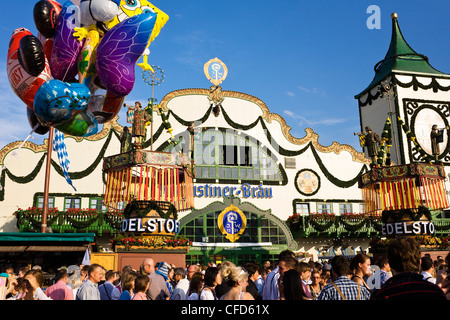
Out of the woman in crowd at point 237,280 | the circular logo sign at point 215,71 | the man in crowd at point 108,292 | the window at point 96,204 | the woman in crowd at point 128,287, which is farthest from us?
the circular logo sign at point 215,71

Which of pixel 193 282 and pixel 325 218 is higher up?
pixel 325 218

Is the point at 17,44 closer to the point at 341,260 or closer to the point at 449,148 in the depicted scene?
the point at 341,260

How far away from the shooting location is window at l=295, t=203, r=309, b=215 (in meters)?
29.5

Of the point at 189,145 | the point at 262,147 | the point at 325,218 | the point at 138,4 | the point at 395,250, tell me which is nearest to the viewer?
the point at 395,250

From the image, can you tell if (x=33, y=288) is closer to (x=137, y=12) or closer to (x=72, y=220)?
(x=137, y=12)

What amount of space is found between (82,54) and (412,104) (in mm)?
31282

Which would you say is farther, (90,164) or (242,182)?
(242,182)

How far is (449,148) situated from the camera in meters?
33.2

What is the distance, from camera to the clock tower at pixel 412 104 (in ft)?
106

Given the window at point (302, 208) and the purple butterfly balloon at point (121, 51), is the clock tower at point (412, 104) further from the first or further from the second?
the purple butterfly balloon at point (121, 51)

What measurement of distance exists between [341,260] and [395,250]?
55.3 inches

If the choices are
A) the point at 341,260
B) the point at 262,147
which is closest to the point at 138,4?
the point at 341,260

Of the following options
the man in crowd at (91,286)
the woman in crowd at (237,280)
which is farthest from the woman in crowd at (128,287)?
the woman in crowd at (237,280)

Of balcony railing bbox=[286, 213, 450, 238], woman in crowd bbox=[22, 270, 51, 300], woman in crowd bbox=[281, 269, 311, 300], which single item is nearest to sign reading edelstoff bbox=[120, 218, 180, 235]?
woman in crowd bbox=[22, 270, 51, 300]
